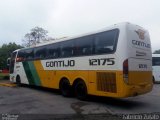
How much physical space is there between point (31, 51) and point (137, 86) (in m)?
9.27

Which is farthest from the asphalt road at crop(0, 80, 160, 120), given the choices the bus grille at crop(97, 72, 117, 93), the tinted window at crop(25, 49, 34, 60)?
the tinted window at crop(25, 49, 34, 60)

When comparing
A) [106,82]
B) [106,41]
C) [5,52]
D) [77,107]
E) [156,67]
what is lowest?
[77,107]

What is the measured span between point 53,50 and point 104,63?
480cm

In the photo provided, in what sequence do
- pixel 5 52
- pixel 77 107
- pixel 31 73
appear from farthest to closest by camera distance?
pixel 5 52 < pixel 31 73 < pixel 77 107

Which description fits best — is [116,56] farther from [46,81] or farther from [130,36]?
[46,81]

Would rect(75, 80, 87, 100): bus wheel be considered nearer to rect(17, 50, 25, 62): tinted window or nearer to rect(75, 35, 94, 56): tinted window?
rect(75, 35, 94, 56): tinted window

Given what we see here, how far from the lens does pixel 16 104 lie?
12.7 meters

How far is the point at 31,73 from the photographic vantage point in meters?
19.1

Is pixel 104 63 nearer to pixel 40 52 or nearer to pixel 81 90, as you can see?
pixel 81 90

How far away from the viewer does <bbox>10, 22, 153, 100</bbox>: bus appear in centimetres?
1142

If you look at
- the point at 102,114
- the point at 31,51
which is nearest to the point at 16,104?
the point at 102,114

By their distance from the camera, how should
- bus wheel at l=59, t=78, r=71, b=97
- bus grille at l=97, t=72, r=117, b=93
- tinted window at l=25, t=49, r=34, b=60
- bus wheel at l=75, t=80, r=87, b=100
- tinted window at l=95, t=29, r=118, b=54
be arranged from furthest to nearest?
1. tinted window at l=25, t=49, r=34, b=60
2. bus wheel at l=59, t=78, r=71, b=97
3. bus wheel at l=75, t=80, r=87, b=100
4. tinted window at l=95, t=29, r=118, b=54
5. bus grille at l=97, t=72, r=117, b=93

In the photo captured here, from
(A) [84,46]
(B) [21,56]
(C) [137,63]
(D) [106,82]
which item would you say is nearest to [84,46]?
(A) [84,46]

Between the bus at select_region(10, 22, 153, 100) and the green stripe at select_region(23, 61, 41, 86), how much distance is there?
215cm
